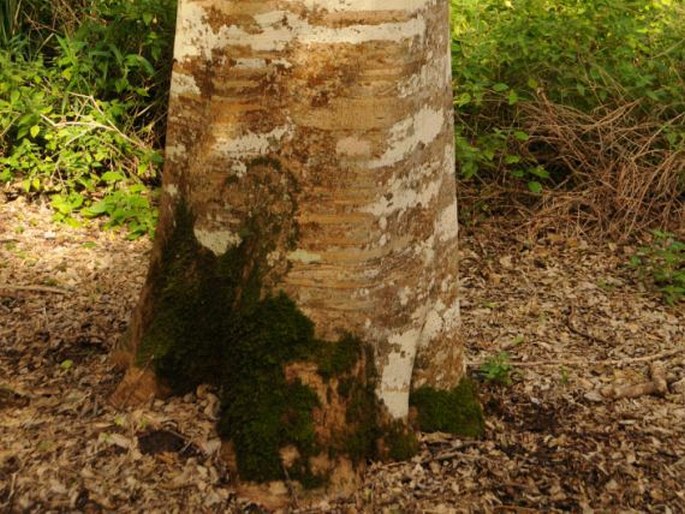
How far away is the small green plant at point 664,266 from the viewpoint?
491 centimetres

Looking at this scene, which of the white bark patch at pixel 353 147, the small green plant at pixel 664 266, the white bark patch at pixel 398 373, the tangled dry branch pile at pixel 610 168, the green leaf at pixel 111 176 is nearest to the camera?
the white bark patch at pixel 353 147

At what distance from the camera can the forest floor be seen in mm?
3037

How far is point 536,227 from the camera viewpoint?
5.57m

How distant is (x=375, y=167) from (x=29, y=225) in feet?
10.8

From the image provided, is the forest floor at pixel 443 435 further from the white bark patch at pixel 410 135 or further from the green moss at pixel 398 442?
the white bark patch at pixel 410 135

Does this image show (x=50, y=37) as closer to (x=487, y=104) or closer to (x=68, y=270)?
(x=68, y=270)

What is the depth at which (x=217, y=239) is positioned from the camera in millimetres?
3080

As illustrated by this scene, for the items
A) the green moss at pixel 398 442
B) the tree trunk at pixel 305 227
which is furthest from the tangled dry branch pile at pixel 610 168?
the green moss at pixel 398 442

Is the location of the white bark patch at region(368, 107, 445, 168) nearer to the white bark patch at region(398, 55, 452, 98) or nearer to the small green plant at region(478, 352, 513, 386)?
the white bark patch at region(398, 55, 452, 98)

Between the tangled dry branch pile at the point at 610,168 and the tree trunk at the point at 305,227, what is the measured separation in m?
2.58

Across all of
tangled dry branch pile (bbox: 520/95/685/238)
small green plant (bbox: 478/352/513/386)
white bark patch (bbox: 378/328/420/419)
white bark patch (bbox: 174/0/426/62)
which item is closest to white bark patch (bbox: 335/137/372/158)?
white bark patch (bbox: 174/0/426/62)

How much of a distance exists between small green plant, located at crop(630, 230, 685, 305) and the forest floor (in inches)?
3.6

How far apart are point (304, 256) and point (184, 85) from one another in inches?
27.3

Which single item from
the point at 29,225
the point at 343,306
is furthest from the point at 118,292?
the point at 343,306
